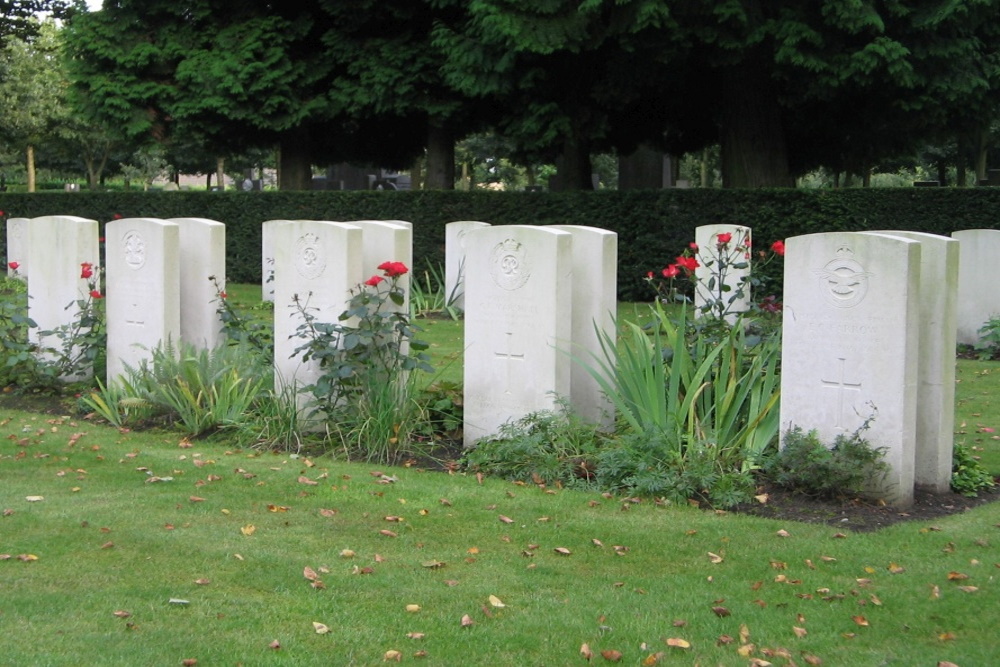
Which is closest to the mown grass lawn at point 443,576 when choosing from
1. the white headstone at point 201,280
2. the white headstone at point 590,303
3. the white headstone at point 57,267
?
the white headstone at point 590,303

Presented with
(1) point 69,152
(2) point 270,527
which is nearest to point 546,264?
(2) point 270,527

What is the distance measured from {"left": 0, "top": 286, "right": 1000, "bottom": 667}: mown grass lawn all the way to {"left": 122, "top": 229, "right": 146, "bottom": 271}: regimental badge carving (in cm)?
238

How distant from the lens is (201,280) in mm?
9336

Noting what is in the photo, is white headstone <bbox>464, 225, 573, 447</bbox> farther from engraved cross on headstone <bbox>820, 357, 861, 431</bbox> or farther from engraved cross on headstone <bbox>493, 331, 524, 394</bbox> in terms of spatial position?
engraved cross on headstone <bbox>820, 357, 861, 431</bbox>

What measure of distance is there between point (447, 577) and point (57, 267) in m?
6.17

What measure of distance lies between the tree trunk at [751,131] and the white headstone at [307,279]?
12205 mm

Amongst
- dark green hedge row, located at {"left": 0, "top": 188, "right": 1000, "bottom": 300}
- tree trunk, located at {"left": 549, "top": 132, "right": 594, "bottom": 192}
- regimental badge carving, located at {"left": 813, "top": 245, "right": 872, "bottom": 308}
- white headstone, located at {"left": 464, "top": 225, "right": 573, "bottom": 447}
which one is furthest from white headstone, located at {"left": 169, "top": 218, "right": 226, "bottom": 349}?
tree trunk, located at {"left": 549, "top": 132, "right": 594, "bottom": 192}

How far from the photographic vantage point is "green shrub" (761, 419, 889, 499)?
6.31m

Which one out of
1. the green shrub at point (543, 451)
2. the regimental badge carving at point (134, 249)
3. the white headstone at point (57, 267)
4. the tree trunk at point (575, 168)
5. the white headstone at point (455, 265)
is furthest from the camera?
the tree trunk at point (575, 168)

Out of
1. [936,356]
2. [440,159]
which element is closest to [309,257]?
[936,356]

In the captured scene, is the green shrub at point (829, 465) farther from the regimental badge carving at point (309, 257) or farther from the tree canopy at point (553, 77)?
the tree canopy at point (553, 77)

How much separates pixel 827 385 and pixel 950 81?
12283mm

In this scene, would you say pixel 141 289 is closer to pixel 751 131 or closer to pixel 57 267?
pixel 57 267

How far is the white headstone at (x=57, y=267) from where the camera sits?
980 cm
